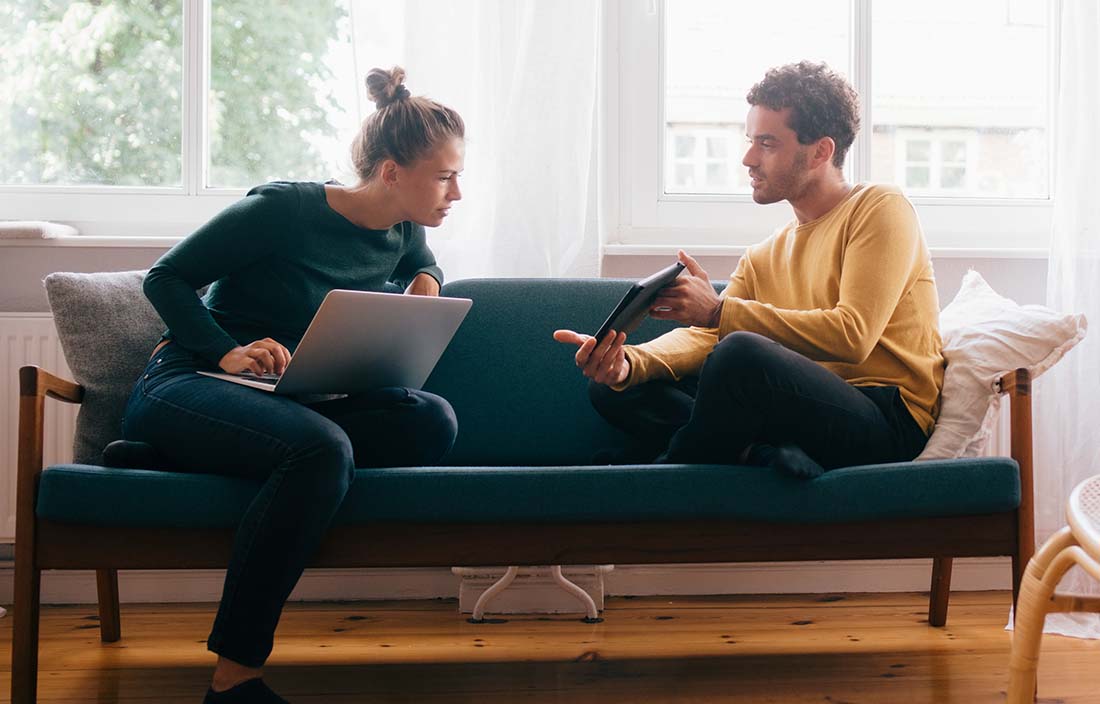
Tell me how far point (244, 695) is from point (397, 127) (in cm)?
108

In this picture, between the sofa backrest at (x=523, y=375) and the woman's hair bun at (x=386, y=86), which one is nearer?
the woman's hair bun at (x=386, y=86)

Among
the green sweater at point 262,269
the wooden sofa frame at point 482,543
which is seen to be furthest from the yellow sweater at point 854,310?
the green sweater at point 262,269

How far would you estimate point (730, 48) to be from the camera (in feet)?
9.44

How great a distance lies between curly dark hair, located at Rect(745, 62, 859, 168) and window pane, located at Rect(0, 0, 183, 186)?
1.63m

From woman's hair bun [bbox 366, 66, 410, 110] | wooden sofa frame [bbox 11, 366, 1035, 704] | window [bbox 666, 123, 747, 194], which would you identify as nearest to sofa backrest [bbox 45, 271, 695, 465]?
wooden sofa frame [bbox 11, 366, 1035, 704]

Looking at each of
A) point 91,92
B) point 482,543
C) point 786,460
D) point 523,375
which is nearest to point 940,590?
point 786,460

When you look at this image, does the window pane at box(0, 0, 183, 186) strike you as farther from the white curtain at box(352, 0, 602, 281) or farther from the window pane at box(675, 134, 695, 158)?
the window pane at box(675, 134, 695, 158)

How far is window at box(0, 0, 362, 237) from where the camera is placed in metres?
2.78

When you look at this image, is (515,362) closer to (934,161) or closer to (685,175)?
(685,175)

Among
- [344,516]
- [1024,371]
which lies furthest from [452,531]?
[1024,371]

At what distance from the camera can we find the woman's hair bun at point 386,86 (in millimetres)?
2080

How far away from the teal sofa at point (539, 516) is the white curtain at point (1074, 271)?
0.79 meters

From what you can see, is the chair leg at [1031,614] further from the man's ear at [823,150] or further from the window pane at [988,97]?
the window pane at [988,97]

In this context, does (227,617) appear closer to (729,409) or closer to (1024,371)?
(729,409)
